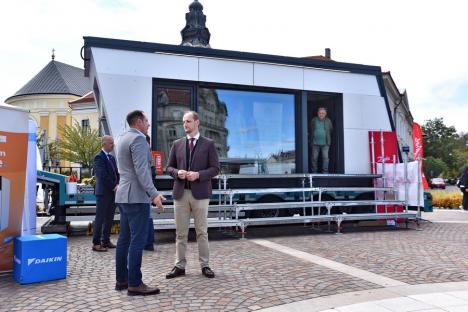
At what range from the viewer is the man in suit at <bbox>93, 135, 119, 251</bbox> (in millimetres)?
6992

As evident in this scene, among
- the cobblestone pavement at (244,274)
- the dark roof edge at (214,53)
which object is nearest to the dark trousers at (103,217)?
the cobblestone pavement at (244,274)

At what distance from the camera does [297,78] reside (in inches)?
385

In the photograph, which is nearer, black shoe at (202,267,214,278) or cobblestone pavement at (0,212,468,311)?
cobblestone pavement at (0,212,468,311)

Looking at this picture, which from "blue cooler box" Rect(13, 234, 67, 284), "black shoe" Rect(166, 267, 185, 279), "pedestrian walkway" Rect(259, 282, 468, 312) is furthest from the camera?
"black shoe" Rect(166, 267, 185, 279)

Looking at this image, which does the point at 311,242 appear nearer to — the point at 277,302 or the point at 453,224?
the point at 277,302

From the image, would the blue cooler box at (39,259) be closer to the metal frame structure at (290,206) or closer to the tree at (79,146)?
the metal frame structure at (290,206)

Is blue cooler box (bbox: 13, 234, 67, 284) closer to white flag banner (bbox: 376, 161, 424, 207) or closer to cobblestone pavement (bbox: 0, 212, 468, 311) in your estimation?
cobblestone pavement (bbox: 0, 212, 468, 311)

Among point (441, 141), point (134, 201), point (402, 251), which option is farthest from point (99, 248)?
point (441, 141)

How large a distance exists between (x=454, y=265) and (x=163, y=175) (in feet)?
16.3

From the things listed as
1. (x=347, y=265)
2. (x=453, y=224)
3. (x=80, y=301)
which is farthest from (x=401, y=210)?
(x=80, y=301)

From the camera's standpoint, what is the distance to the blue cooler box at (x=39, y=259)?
5027mm

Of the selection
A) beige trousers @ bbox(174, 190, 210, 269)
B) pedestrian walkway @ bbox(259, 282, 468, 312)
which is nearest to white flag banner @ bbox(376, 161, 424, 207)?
pedestrian walkway @ bbox(259, 282, 468, 312)

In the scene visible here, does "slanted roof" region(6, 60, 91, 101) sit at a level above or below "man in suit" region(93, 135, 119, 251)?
above

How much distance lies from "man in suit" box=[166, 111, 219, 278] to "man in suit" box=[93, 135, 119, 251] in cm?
203
